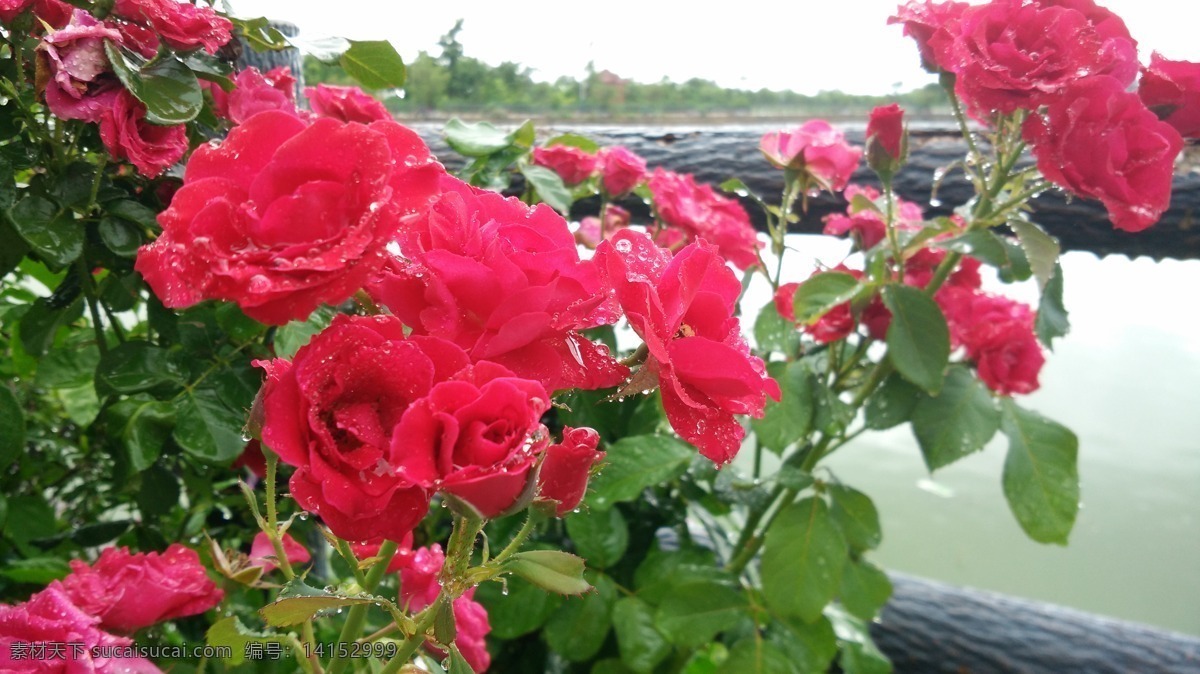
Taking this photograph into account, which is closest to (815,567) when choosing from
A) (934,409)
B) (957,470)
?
(934,409)

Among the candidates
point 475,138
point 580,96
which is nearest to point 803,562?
point 475,138

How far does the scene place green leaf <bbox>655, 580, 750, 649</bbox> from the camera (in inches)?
30.5

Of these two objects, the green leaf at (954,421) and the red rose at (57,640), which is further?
the green leaf at (954,421)

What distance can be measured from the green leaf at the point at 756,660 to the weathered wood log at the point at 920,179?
2.03ft

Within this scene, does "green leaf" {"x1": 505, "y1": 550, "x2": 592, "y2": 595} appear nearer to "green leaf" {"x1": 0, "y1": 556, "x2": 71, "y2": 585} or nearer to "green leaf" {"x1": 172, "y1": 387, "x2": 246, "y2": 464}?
"green leaf" {"x1": 172, "y1": 387, "x2": 246, "y2": 464}

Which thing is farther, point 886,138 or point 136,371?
point 886,138

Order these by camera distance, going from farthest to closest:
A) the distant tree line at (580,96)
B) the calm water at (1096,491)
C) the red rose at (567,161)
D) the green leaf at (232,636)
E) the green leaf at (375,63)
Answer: the calm water at (1096,491) → the distant tree line at (580,96) → the red rose at (567,161) → the green leaf at (375,63) → the green leaf at (232,636)

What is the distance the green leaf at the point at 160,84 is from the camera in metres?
0.40

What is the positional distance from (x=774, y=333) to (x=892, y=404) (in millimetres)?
142

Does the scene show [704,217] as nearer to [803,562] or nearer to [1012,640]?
[803,562]

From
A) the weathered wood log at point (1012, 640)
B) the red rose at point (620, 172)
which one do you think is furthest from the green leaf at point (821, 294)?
the weathered wood log at point (1012, 640)

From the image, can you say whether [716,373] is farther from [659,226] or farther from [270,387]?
[659,226]

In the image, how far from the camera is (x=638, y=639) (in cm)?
79

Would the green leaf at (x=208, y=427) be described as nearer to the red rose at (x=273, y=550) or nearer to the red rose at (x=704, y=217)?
the red rose at (x=273, y=550)
